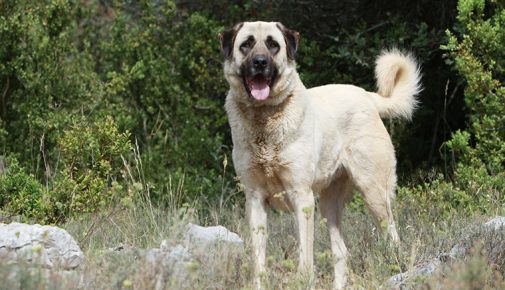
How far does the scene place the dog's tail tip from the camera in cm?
720

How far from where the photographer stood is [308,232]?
5.86 meters

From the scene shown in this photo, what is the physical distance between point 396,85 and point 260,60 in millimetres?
1757

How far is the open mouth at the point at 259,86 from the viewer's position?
19.6ft

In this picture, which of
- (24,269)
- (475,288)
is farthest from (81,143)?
(475,288)

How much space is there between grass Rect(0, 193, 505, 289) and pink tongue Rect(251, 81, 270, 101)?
3.12 ft

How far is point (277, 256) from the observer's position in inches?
225

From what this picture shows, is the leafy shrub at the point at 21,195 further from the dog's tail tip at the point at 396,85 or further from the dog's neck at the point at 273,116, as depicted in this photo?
the dog's tail tip at the point at 396,85

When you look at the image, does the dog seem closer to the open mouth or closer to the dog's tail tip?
the open mouth

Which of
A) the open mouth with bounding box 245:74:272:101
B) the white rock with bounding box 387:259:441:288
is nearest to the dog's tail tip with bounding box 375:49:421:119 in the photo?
the open mouth with bounding box 245:74:272:101

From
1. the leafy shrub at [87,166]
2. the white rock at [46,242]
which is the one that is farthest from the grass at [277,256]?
the leafy shrub at [87,166]

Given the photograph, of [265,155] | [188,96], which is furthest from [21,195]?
[188,96]

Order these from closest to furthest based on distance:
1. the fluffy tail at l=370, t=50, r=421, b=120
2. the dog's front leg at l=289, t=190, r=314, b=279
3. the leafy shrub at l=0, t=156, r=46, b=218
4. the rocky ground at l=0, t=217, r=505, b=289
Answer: the rocky ground at l=0, t=217, r=505, b=289 < the dog's front leg at l=289, t=190, r=314, b=279 < the leafy shrub at l=0, t=156, r=46, b=218 < the fluffy tail at l=370, t=50, r=421, b=120

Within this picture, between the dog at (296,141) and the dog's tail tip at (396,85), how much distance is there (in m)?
0.31

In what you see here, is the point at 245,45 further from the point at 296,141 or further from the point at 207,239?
the point at 207,239
